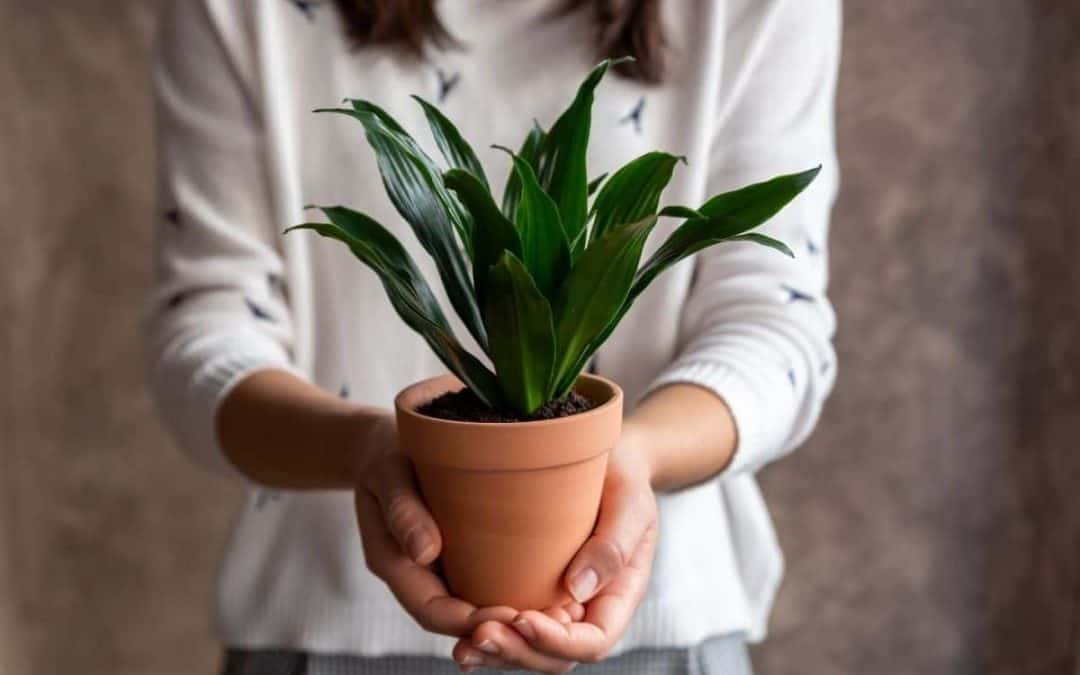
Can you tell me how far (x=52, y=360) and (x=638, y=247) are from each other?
103 cm

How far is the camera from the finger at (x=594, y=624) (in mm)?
480

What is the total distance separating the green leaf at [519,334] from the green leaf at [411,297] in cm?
1

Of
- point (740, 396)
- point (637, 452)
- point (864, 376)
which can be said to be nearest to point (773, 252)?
point (740, 396)

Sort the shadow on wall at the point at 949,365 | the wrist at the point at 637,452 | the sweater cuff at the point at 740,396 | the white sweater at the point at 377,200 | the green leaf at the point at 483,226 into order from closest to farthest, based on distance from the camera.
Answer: the green leaf at the point at 483,226 < the wrist at the point at 637,452 < the sweater cuff at the point at 740,396 < the white sweater at the point at 377,200 < the shadow on wall at the point at 949,365

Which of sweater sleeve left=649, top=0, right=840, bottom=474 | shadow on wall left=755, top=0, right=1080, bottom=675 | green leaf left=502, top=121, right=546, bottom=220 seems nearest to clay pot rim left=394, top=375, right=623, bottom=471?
green leaf left=502, top=121, right=546, bottom=220

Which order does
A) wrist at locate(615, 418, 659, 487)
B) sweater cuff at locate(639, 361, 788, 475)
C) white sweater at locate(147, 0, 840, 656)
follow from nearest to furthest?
wrist at locate(615, 418, 659, 487) → sweater cuff at locate(639, 361, 788, 475) → white sweater at locate(147, 0, 840, 656)

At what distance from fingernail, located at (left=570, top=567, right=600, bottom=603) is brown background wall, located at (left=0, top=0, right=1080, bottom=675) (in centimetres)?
70

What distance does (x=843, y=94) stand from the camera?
3.67ft

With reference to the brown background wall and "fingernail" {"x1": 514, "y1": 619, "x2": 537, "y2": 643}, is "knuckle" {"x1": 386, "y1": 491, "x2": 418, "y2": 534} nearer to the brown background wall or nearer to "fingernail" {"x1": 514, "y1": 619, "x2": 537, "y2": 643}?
"fingernail" {"x1": 514, "y1": 619, "x2": 537, "y2": 643}

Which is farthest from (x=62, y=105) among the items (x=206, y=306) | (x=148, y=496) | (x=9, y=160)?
(x=206, y=306)

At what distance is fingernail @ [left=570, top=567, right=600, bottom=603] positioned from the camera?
1.65ft

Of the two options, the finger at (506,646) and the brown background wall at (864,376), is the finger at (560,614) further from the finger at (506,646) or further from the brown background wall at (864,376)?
the brown background wall at (864,376)

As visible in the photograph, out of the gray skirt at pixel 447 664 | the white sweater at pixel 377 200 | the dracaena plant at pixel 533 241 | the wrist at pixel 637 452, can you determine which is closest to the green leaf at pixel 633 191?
the dracaena plant at pixel 533 241

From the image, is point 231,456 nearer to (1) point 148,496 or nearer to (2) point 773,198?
(2) point 773,198
